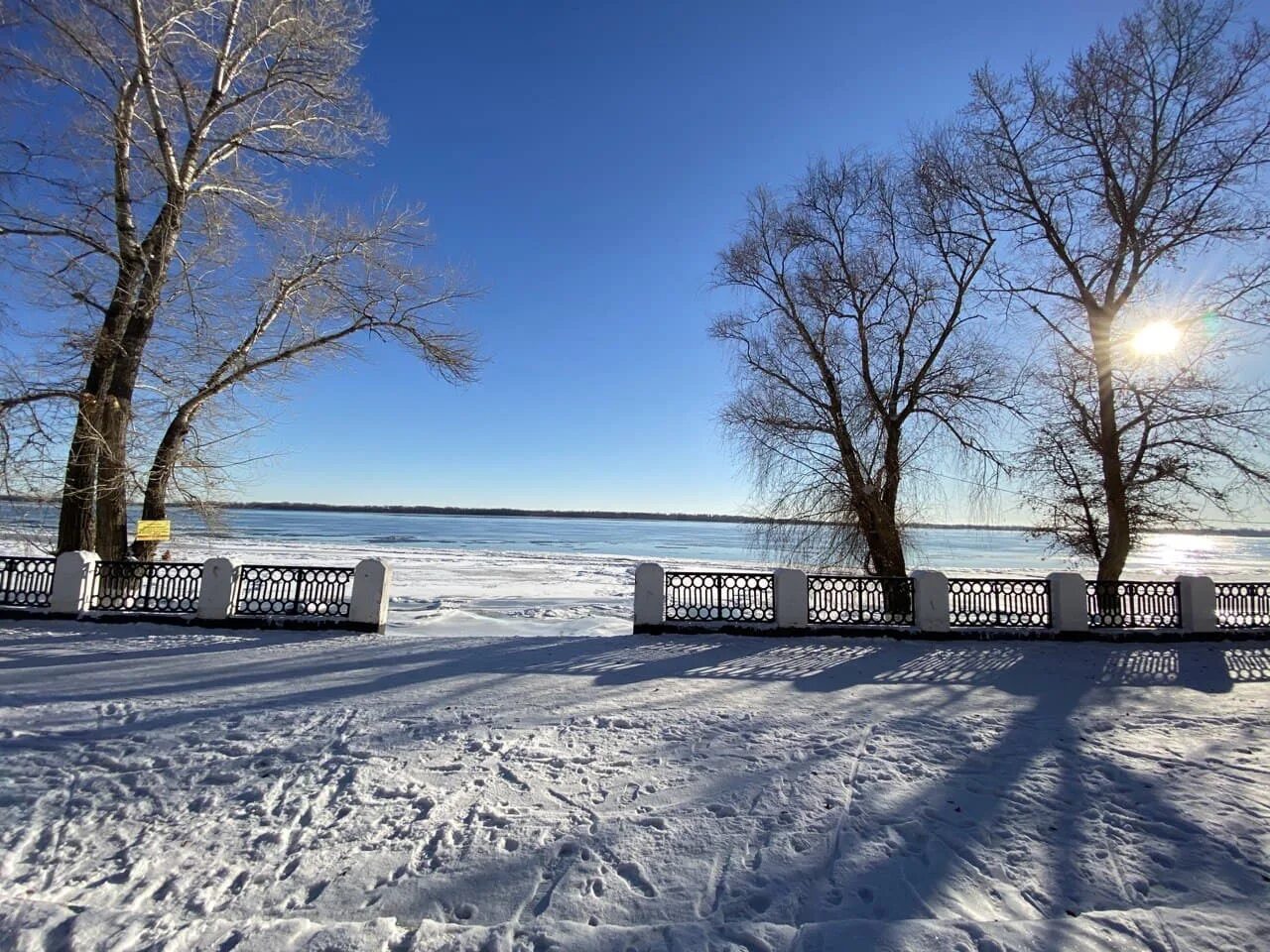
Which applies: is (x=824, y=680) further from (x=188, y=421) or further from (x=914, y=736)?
(x=188, y=421)

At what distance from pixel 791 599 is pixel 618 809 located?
244 inches

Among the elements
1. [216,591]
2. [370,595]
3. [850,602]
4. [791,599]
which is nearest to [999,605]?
[850,602]

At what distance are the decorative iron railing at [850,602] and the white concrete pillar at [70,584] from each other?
422 inches

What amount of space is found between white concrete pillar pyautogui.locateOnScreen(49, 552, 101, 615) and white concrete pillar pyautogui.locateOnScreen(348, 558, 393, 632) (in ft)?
12.8

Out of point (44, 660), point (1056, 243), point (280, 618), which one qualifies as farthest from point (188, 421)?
point (1056, 243)

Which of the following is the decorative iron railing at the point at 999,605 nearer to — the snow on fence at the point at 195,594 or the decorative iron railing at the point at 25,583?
the snow on fence at the point at 195,594

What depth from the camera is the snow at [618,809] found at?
8.18 feet

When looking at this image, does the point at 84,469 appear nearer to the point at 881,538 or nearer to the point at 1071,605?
the point at 881,538

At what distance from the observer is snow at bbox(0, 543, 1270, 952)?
98.2 inches

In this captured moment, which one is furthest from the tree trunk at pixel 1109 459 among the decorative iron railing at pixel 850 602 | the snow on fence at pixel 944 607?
the decorative iron railing at pixel 850 602

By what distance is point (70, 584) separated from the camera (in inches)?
351

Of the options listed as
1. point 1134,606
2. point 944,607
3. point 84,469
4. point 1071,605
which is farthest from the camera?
point 84,469

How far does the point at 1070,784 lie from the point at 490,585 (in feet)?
55.8

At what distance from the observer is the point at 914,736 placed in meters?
4.79
